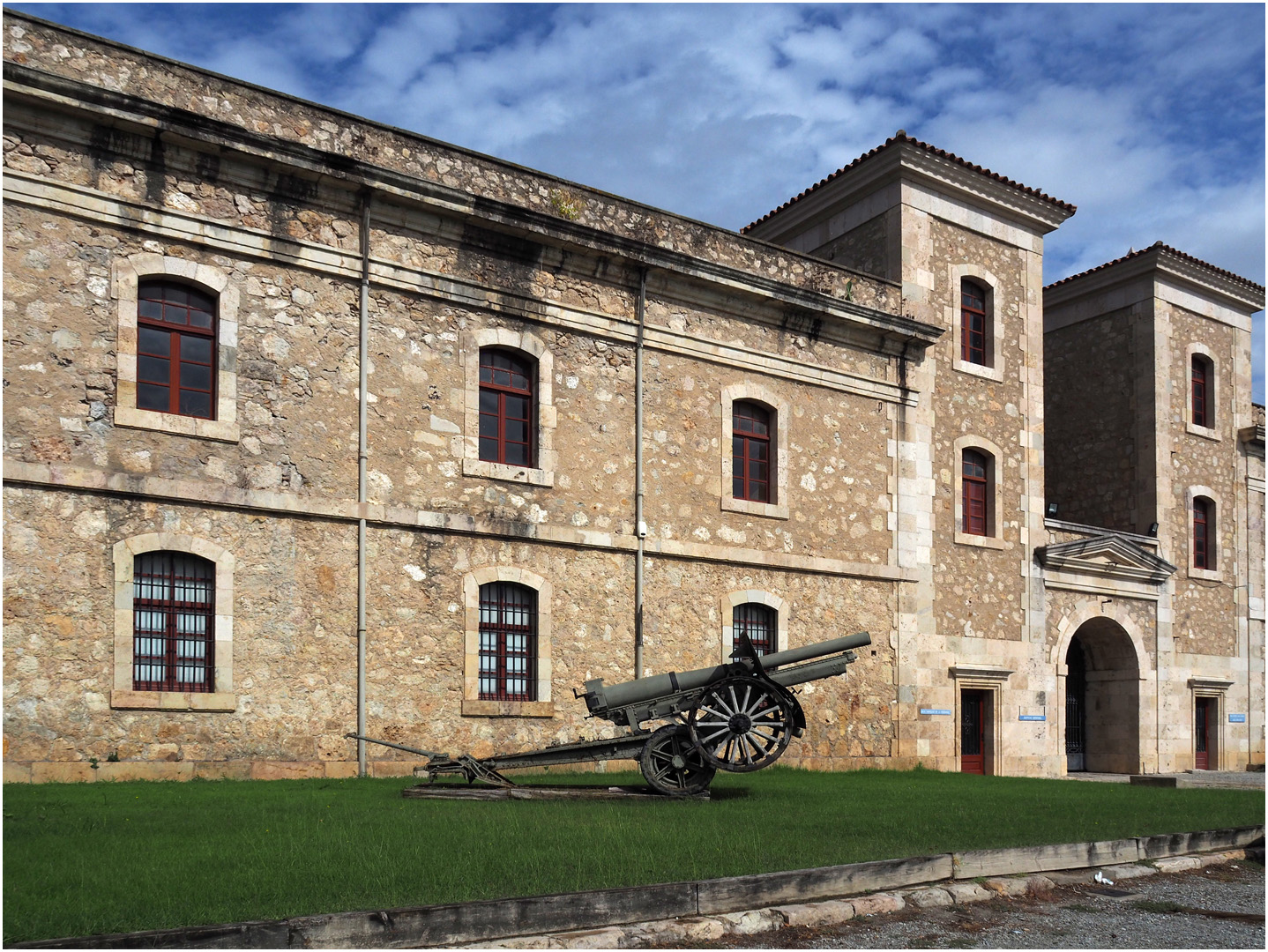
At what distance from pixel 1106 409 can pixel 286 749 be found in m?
20.3

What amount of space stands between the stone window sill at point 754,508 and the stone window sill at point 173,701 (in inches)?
→ 307

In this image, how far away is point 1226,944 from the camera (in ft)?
20.8

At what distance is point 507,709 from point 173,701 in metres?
4.22

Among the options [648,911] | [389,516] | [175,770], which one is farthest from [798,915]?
[389,516]

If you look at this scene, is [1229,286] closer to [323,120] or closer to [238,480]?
[323,120]

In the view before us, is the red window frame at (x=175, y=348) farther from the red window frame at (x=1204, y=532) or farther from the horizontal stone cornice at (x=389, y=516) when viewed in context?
the red window frame at (x=1204, y=532)

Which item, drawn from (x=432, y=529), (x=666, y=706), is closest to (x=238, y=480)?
(x=432, y=529)

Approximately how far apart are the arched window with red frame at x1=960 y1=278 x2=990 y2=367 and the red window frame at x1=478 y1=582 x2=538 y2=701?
10504mm

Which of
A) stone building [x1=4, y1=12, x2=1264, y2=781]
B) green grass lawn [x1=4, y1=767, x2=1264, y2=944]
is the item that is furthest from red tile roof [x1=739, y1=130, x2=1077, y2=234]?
green grass lawn [x1=4, y1=767, x2=1264, y2=944]

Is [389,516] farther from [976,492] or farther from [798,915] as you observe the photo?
[976,492]

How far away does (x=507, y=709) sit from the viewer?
15.2 m

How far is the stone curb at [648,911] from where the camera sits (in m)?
5.33

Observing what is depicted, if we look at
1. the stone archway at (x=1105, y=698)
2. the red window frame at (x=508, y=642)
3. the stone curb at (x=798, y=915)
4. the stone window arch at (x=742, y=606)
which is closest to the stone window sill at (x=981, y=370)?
→ the stone archway at (x=1105, y=698)

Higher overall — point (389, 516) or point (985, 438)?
point (985, 438)
